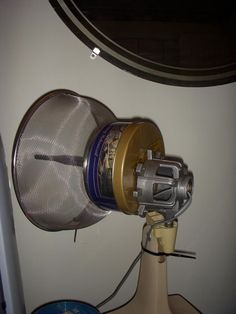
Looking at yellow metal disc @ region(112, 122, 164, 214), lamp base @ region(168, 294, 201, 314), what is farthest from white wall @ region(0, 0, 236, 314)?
yellow metal disc @ region(112, 122, 164, 214)

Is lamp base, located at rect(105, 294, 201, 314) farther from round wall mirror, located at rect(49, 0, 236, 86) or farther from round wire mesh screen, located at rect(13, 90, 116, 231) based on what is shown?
round wall mirror, located at rect(49, 0, 236, 86)

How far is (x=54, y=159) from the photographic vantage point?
66 cm

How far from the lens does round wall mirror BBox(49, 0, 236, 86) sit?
80 cm

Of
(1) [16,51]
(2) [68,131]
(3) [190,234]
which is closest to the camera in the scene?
(2) [68,131]

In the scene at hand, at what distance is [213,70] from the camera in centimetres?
89

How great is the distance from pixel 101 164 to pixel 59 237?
385 mm

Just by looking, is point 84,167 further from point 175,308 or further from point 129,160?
point 175,308

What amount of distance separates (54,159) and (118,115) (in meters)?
0.29

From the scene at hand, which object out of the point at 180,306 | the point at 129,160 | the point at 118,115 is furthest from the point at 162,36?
the point at 180,306

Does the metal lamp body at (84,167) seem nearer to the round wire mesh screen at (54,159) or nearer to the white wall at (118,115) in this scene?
the round wire mesh screen at (54,159)

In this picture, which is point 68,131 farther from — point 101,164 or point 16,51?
point 16,51

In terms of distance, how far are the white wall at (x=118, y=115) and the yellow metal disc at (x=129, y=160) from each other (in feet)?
0.94

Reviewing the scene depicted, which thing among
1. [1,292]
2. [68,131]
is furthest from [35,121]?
[1,292]

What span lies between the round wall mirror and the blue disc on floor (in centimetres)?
61
